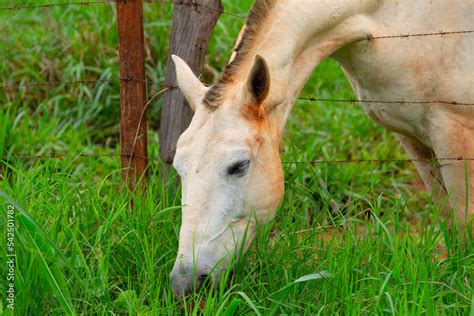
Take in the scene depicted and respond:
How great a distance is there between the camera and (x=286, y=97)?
3766mm

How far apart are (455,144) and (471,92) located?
0.25 m

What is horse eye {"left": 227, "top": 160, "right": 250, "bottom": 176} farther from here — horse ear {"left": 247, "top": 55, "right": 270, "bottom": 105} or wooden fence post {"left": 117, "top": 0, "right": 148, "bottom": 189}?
wooden fence post {"left": 117, "top": 0, "right": 148, "bottom": 189}

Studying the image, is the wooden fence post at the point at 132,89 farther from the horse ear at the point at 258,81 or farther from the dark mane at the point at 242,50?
the horse ear at the point at 258,81

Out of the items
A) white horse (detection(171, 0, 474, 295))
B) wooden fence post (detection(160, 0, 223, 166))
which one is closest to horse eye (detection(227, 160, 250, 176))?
white horse (detection(171, 0, 474, 295))

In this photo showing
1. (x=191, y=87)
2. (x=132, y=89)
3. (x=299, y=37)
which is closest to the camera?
(x=191, y=87)

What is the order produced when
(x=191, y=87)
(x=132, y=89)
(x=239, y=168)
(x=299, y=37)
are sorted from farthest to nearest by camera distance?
(x=132, y=89), (x=299, y=37), (x=191, y=87), (x=239, y=168)

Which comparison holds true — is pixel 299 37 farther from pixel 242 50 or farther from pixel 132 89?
pixel 132 89

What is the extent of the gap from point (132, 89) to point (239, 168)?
113cm

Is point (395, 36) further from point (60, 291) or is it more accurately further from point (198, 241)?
point (60, 291)

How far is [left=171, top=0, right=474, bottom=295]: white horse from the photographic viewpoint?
3.34 meters

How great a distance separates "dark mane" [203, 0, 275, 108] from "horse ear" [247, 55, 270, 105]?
0.15 metres

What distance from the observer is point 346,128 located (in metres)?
6.41

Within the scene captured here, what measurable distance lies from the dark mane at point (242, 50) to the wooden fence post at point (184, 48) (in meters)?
0.55

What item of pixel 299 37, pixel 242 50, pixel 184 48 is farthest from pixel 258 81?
pixel 184 48
